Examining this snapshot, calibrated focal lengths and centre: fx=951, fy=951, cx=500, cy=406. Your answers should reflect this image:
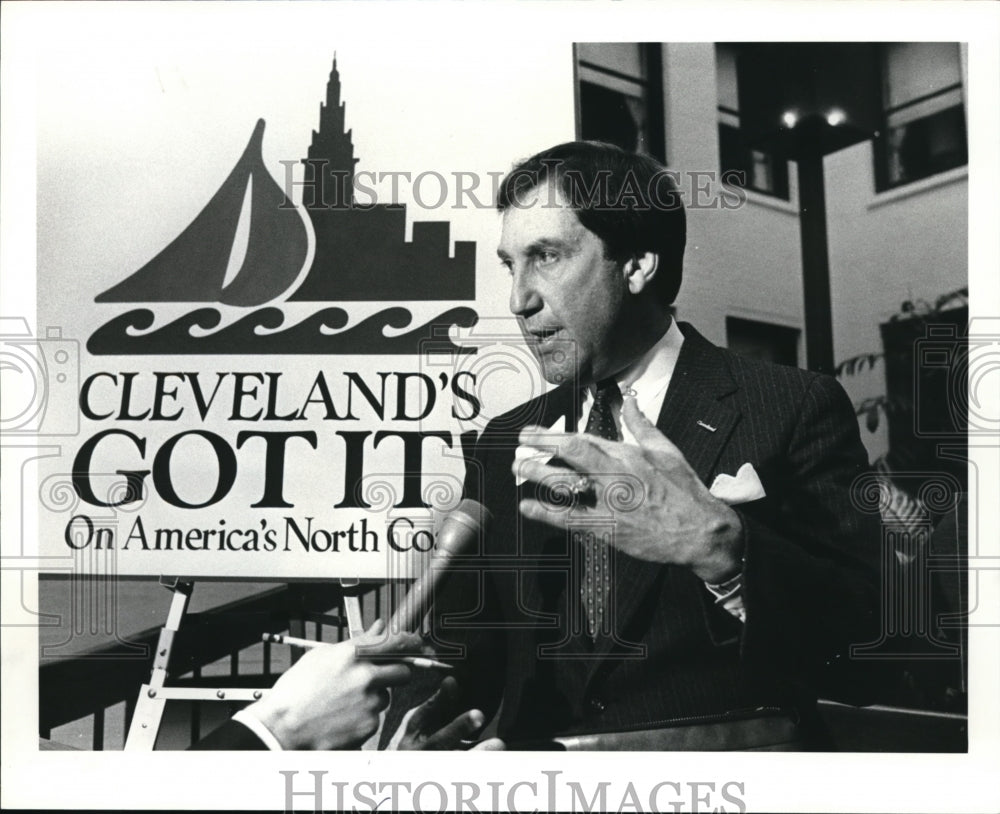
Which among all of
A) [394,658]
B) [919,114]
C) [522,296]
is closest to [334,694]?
[394,658]

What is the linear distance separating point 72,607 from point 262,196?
1.33 meters

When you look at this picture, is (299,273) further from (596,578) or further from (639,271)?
(596,578)

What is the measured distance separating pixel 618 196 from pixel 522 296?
40 cm

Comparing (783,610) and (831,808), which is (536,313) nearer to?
(783,610)

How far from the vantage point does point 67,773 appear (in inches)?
110

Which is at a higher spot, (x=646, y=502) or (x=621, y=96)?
(x=621, y=96)

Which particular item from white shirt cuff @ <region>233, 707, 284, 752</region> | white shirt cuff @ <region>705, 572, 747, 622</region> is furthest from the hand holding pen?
white shirt cuff @ <region>705, 572, 747, 622</region>

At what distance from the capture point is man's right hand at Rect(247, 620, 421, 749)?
2.72 meters

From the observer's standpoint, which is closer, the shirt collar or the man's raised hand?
the man's raised hand

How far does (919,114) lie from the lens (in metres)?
2.81

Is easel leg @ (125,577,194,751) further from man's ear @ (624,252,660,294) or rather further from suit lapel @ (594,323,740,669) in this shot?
man's ear @ (624,252,660,294)

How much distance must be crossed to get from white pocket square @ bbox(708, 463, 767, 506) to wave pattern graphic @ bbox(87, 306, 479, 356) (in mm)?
858

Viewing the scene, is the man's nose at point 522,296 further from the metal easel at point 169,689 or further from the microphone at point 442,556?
the metal easel at point 169,689

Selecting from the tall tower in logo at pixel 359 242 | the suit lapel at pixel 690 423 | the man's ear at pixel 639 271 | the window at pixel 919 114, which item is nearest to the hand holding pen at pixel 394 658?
the suit lapel at pixel 690 423
